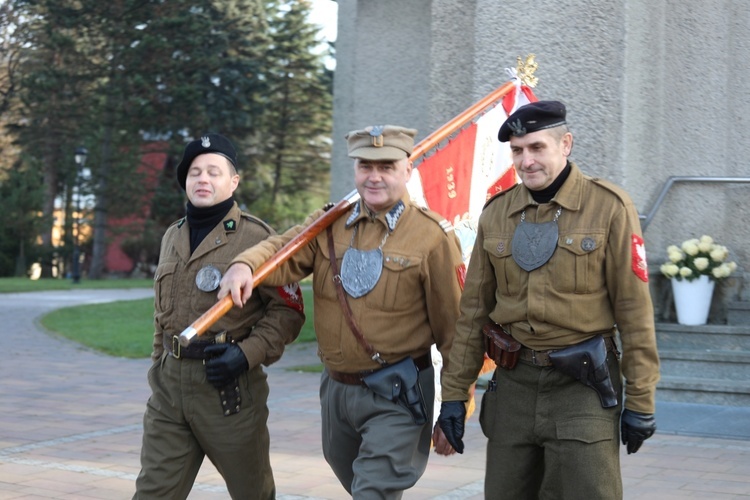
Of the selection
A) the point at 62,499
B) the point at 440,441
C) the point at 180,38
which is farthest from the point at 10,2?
the point at 440,441

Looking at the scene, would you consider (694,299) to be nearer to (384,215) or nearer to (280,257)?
(384,215)

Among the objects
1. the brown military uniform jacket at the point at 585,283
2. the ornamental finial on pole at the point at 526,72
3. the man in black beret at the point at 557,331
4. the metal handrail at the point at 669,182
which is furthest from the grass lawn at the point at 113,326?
the brown military uniform jacket at the point at 585,283

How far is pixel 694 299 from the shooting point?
9297 mm

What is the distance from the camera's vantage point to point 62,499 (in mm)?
5676

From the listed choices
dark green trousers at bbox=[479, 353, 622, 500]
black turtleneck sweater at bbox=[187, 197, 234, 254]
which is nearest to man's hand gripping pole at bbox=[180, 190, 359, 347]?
black turtleneck sweater at bbox=[187, 197, 234, 254]

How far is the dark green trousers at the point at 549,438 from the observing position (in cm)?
346

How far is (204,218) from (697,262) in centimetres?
601

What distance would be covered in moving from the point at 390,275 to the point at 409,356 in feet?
1.04

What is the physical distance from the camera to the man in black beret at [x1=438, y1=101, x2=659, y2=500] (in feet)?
11.4

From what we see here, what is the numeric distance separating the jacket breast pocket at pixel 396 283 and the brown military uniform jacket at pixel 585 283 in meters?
0.36

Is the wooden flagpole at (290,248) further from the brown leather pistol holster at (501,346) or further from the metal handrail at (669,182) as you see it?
the metal handrail at (669,182)

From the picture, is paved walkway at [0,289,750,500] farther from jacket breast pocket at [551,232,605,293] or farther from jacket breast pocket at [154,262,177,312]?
jacket breast pocket at [551,232,605,293]

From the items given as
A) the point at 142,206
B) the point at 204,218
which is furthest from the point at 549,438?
the point at 142,206

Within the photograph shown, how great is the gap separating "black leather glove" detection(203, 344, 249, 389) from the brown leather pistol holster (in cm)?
98
